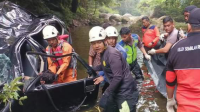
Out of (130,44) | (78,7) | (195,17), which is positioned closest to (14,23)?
(130,44)

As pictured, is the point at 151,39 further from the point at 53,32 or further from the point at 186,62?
the point at 186,62

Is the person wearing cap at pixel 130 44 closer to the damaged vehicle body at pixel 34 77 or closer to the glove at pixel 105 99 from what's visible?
the damaged vehicle body at pixel 34 77

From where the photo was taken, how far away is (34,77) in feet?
13.2

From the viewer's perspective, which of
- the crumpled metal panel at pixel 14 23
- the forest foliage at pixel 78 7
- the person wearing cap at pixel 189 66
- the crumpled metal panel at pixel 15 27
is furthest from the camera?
the forest foliage at pixel 78 7

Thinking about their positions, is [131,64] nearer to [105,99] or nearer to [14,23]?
[105,99]

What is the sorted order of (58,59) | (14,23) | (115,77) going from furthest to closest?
(14,23) < (58,59) < (115,77)

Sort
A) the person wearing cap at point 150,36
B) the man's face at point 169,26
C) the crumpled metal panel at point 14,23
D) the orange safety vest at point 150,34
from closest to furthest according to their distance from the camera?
the man's face at point 169,26
the crumpled metal panel at point 14,23
the person wearing cap at point 150,36
the orange safety vest at point 150,34

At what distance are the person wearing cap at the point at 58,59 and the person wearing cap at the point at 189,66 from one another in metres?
2.35

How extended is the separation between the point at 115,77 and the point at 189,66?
40.8 inches

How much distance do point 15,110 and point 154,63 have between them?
342cm

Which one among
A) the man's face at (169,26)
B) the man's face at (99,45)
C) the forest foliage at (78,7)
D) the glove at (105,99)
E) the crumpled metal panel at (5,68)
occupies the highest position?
the forest foliage at (78,7)

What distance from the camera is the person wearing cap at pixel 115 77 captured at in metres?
3.14

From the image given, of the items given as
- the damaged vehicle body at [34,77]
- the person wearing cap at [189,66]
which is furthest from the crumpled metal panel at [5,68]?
the person wearing cap at [189,66]

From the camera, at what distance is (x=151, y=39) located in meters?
6.05
